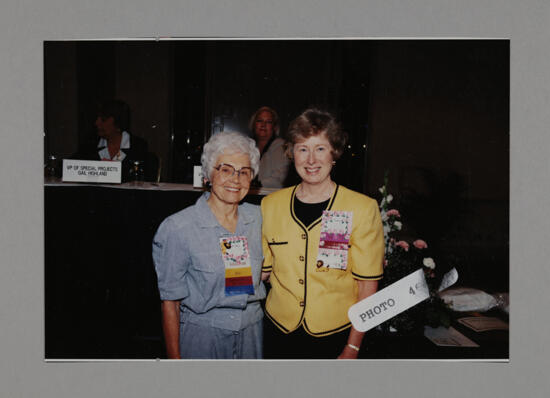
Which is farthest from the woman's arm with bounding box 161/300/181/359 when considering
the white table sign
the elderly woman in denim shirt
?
the white table sign

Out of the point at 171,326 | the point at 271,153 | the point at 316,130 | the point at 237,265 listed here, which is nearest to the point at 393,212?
the point at 316,130

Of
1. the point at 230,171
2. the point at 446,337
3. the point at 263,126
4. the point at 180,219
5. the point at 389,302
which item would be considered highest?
the point at 263,126

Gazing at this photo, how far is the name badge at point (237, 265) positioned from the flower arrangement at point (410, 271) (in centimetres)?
69

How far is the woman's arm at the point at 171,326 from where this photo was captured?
227 cm

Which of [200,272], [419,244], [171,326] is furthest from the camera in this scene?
[419,244]

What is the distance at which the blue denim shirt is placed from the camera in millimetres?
2178

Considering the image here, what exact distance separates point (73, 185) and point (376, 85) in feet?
5.37

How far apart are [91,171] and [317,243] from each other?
3.99 feet

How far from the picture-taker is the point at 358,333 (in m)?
2.34

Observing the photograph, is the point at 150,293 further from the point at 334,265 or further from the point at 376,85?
the point at 376,85

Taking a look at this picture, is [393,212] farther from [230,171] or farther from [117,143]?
[117,143]

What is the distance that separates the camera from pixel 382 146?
2.36m

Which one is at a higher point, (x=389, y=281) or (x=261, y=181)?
(x=261, y=181)

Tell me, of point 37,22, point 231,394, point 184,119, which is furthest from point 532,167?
point 37,22
